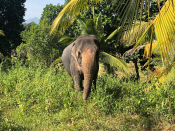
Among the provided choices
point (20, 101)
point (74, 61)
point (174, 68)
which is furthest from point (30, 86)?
point (174, 68)

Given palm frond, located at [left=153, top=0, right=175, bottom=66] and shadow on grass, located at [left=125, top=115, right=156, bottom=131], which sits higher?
palm frond, located at [left=153, top=0, right=175, bottom=66]

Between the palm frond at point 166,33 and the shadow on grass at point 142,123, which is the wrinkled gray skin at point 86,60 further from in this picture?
the palm frond at point 166,33

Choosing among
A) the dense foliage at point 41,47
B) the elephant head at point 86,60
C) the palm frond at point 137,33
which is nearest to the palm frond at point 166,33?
the palm frond at point 137,33

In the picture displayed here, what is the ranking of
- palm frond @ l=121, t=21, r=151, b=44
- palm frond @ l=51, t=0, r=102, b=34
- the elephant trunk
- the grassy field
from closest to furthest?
palm frond @ l=121, t=21, r=151, b=44, the grassy field, palm frond @ l=51, t=0, r=102, b=34, the elephant trunk

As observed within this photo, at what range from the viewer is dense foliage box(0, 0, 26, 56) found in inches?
490

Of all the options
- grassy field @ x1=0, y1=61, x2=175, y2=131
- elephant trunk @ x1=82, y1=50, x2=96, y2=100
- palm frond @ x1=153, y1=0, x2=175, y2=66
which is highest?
palm frond @ x1=153, y1=0, x2=175, y2=66

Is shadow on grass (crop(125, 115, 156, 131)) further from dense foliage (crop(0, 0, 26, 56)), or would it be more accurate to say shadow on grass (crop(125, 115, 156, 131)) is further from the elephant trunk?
dense foliage (crop(0, 0, 26, 56))

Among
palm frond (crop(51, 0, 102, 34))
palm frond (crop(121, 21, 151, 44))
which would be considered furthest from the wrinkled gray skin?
palm frond (crop(121, 21, 151, 44))

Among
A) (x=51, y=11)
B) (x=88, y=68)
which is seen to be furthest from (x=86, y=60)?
(x=51, y=11)

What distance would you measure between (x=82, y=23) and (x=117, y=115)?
6.40 meters

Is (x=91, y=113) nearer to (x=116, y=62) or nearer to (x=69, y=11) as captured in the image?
(x=69, y=11)

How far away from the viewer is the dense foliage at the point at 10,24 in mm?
12445

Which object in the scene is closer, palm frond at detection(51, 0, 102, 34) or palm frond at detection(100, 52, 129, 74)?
palm frond at detection(51, 0, 102, 34)

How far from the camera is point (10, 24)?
13273mm
